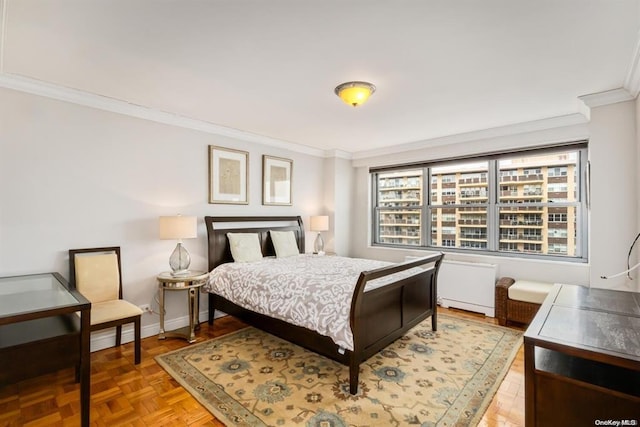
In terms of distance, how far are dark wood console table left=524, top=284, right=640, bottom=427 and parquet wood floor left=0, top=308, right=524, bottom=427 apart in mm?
804

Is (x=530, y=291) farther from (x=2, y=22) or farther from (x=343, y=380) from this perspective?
(x=2, y=22)

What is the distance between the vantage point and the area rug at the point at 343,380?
2.08 m

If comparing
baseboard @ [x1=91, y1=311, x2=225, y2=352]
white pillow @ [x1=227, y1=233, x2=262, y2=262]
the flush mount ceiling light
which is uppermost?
the flush mount ceiling light

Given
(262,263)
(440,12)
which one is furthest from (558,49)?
(262,263)

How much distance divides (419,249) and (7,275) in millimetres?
4997

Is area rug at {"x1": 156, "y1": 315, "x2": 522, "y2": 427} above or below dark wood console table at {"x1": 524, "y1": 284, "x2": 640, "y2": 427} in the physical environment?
below

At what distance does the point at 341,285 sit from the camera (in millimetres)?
2621

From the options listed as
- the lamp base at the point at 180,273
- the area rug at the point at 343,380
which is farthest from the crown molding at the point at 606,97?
the lamp base at the point at 180,273

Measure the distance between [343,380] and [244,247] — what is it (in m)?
2.06

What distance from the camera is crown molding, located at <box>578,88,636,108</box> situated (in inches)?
112

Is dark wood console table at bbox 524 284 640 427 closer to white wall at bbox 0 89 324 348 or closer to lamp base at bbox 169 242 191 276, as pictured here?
lamp base at bbox 169 242 191 276

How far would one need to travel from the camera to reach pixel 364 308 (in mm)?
2396

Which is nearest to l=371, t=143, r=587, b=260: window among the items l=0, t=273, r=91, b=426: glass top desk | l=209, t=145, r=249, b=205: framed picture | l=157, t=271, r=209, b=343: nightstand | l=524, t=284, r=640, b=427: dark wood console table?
l=209, t=145, r=249, b=205: framed picture

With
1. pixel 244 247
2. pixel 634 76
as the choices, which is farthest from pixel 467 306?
pixel 244 247
